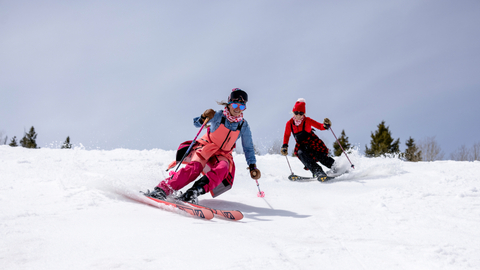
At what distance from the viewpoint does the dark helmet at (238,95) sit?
391cm

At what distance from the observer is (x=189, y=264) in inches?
47.4

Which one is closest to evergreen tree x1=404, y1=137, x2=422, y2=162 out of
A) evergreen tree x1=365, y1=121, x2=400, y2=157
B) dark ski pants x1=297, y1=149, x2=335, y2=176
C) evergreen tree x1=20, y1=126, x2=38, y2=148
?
evergreen tree x1=365, y1=121, x2=400, y2=157

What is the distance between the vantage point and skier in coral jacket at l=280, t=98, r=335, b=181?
5941mm

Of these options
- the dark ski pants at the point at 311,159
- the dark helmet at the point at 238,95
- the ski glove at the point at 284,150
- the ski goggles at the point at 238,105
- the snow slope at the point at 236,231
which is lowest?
the snow slope at the point at 236,231

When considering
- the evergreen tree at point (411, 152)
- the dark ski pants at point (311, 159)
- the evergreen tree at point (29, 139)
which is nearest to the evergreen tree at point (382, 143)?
the evergreen tree at point (411, 152)

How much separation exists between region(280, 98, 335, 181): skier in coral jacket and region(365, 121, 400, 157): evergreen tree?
2794 centimetres

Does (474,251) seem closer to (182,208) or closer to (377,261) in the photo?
(377,261)

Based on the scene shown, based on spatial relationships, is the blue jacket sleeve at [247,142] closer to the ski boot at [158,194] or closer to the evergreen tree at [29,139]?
the ski boot at [158,194]

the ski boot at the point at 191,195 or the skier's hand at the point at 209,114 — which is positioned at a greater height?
the skier's hand at the point at 209,114

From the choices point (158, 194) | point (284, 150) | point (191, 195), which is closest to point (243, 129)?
point (191, 195)

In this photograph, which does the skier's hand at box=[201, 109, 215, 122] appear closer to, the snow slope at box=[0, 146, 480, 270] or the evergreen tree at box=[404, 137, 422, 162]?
the snow slope at box=[0, 146, 480, 270]

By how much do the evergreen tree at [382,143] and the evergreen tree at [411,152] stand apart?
154 cm

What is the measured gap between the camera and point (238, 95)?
3916 millimetres

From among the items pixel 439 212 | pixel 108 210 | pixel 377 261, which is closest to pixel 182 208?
pixel 108 210
